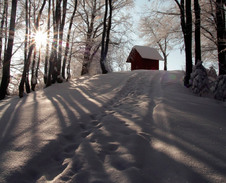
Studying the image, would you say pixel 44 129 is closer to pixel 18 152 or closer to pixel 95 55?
pixel 18 152

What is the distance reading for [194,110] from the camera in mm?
4559

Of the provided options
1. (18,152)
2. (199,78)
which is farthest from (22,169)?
(199,78)

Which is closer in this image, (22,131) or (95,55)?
(22,131)

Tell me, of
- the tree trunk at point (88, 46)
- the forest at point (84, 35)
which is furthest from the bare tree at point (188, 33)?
the tree trunk at point (88, 46)

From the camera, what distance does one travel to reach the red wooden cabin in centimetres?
2525

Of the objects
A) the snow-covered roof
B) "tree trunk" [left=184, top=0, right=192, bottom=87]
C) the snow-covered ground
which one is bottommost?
the snow-covered ground

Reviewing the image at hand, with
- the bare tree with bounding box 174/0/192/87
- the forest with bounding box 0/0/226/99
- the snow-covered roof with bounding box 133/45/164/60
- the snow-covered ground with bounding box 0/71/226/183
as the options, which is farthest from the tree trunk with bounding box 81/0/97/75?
the snow-covered ground with bounding box 0/71/226/183

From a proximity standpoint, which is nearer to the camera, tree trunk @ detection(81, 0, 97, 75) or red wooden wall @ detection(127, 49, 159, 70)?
tree trunk @ detection(81, 0, 97, 75)

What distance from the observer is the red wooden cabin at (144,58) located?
25250 mm

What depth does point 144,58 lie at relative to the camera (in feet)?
82.2

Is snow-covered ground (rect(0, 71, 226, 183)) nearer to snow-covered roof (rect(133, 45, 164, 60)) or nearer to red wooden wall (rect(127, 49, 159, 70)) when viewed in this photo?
red wooden wall (rect(127, 49, 159, 70))

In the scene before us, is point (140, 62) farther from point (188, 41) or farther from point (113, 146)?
point (113, 146)

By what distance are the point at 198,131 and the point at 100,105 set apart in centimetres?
298

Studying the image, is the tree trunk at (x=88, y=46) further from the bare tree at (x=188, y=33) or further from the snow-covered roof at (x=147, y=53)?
the snow-covered roof at (x=147, y=53)
